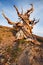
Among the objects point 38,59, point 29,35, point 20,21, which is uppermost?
point 20,21

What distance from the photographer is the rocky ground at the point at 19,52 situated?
3054 cm

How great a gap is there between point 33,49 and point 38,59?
3295mm

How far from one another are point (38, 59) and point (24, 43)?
680 cm

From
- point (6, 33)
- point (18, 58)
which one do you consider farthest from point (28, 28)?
point (18, 58)

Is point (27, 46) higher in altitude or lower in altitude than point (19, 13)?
lower

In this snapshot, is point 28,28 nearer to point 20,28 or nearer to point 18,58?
point 20,28

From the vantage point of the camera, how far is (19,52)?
111 ft

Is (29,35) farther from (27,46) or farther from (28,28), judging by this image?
(27,46)

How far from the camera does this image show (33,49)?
33188 millimetres

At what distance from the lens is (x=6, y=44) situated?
121 ft

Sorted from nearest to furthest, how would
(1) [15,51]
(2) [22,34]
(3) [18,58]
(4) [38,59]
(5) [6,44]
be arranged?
(4) [38,59]
(3) [18,58]
(1) [15,51]
(5) [6,44]
(2) [22,34]

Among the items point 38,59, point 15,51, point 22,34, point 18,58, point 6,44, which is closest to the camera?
point 38,59

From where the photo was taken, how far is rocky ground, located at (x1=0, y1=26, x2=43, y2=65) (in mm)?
30539

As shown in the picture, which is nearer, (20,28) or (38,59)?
(38,59)
